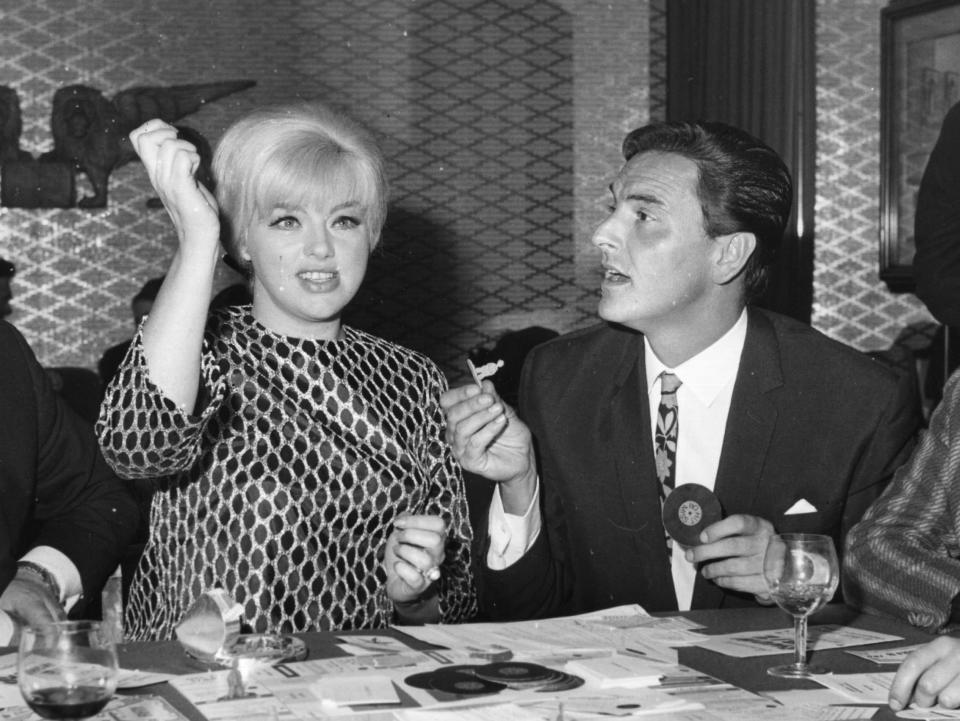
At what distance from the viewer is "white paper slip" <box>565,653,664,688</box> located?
1.48m

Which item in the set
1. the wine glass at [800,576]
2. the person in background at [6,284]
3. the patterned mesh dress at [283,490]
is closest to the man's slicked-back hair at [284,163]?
the patterned mesh dress at [283,490]

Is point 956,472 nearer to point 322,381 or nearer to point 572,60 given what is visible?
point 322,381

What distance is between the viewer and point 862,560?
79.1 inches

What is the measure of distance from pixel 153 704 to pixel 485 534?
914mm

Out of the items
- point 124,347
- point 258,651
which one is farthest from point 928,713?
point 124,347

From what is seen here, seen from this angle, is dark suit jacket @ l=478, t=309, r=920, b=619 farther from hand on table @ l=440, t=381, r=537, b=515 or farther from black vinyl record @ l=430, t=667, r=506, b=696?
black vinyl record @ l=430, t=667, r=506, b=696

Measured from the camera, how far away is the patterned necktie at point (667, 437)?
90.7 inches

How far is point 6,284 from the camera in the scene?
205 inches

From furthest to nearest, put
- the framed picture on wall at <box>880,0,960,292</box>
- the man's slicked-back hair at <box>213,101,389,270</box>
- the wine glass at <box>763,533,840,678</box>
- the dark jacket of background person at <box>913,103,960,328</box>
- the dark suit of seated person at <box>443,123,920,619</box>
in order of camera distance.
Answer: the framed picture on wall at <box>880,0,960,292</box> < the dark jacket of background person at <box>913,103,960,328</box> < the dark suit of seated person at <box>443,123,920,619</box> < the man's slicked-back hair at <box>213,101,389,270</box> < the wine glass at <box>763,533,840,678</box>

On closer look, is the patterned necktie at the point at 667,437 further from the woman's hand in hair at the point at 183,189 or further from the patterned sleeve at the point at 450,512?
the woman's hand in hair at the point at 183,189

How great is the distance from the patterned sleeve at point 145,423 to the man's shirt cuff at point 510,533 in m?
0.59

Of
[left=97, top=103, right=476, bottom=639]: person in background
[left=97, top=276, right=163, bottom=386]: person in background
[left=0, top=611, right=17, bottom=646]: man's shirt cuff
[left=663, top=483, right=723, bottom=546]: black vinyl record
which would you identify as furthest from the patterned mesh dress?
[left=97, top=276, right=163, bottom=386]: person in background

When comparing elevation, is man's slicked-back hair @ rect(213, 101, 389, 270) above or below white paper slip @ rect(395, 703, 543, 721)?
above

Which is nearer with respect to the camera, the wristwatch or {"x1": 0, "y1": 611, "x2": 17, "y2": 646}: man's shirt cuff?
{"x1": 0, "y1": 611, "x2": 17, "y2": 646}: man's shirt cuff
